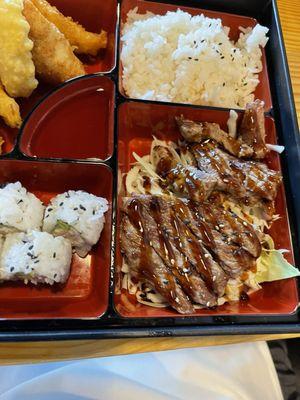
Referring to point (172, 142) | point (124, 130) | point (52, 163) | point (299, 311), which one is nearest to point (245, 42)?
point (172, 142)

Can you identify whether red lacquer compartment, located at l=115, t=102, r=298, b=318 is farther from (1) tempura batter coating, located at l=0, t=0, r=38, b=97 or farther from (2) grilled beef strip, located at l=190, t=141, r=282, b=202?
(1) tempura batter coating, located at l=0, t=0, r=38, b=97

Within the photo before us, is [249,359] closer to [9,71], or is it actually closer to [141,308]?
[141,308]

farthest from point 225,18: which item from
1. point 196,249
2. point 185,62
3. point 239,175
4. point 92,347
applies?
point 92,347

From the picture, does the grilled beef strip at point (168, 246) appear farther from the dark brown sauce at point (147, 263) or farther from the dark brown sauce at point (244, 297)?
the dark brown sauce at point (244, 297)

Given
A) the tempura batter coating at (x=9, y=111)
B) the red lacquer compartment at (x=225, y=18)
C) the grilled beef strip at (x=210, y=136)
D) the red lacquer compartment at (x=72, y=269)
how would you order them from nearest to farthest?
1. the red lacquer compartment at (x=72, y=269)
2. the tempura batter coating at (x=9, y=111)
3. the grilled beef strip at (x=210, y=136)
4. the red lacquer compartment at (x=225, y=18)

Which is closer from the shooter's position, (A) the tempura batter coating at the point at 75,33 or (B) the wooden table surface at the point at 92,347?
(B) the wooden table surface at the point at 92,347

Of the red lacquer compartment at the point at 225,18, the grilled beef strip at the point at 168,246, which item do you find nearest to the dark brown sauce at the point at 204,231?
the grilled beef strip at the point at 168,246
